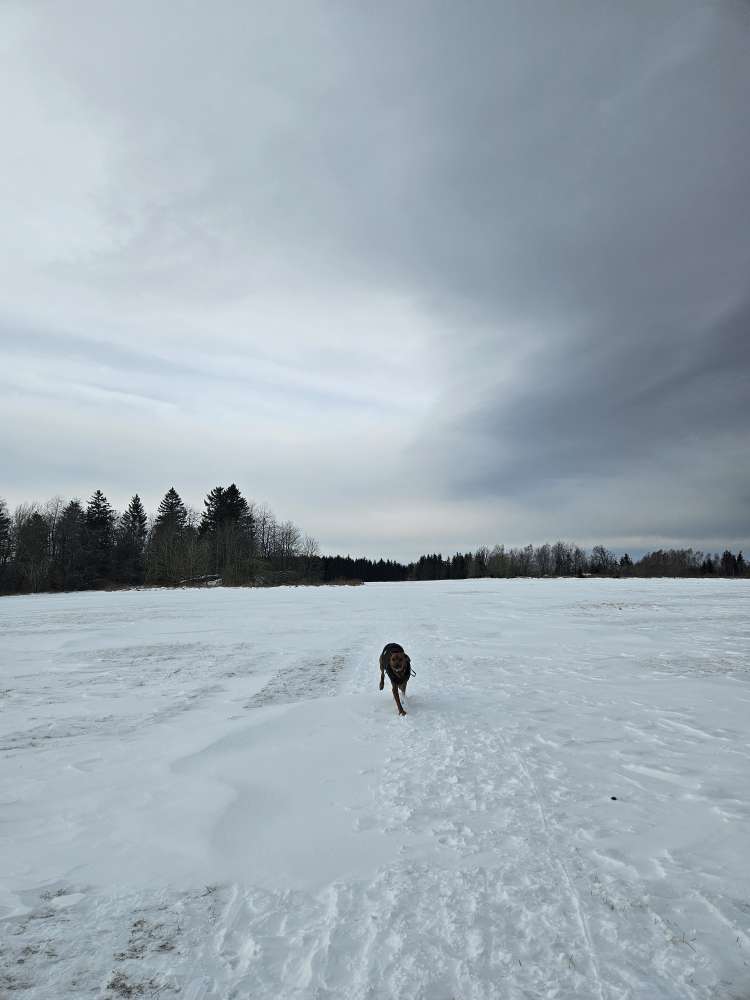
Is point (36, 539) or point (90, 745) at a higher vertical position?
point (36, 539)

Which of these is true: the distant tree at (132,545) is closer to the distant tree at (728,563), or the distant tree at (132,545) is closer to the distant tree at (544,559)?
the distant tree at (544,559)

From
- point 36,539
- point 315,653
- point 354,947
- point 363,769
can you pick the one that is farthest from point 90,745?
point 36,539

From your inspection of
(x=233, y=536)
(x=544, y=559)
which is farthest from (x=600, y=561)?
(x=233, y=536)

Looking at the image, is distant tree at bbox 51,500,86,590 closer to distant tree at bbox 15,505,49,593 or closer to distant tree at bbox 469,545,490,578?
distant tree at bbox 15,505,49,593

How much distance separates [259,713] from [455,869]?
4.00 meters

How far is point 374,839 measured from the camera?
344cm

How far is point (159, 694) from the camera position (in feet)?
24.5

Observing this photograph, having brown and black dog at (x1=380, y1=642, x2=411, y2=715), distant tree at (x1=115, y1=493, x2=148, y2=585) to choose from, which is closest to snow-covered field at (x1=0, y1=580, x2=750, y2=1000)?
brown and black dog at (x1=380, y1=642, x2=411, y2=715)

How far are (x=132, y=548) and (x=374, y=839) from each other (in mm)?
72923

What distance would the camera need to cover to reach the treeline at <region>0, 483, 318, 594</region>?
5647 centimetres

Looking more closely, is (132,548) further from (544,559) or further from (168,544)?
(544,559)

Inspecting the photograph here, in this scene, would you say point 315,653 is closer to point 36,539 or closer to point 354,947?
point 354,947

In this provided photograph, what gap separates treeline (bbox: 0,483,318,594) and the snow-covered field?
2086 inches

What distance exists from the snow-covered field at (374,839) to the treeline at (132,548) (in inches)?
2086
